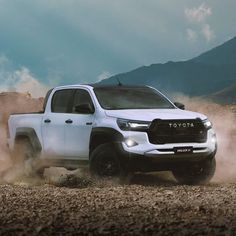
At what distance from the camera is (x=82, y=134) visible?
12633mm

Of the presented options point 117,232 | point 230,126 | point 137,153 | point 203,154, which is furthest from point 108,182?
point 230,126

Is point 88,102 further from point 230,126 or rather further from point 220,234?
point 230,126

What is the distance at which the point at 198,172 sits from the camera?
1285 centimetres

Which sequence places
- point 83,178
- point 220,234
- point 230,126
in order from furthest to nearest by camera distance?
point 230,126, point 83,178, point 220,234

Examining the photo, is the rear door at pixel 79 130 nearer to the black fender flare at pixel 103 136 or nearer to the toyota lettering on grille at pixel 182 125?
the black fender flare at pixel 103 136

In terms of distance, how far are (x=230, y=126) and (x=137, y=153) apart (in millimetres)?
22000

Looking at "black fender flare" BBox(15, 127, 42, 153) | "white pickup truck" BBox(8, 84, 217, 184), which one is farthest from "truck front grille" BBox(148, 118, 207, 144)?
"black fender flare" BBox(15, 127, 42, 153)

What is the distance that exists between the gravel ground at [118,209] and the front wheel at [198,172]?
0.22 meters

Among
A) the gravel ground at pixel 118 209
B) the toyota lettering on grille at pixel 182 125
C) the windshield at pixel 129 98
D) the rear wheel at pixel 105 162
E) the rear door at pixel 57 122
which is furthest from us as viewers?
the rear door at pixel 57 122

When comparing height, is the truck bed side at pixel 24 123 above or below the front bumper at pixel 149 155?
above

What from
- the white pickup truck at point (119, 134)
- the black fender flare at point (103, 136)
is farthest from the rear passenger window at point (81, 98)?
the black fender flare at point (103, 136)

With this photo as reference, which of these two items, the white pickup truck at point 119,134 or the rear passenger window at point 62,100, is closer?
the white pickup truck at point 119,134

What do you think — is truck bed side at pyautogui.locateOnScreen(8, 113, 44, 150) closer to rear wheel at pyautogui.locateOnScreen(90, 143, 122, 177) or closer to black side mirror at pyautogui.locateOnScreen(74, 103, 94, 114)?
black side mirror at pyautogui.locateOnScreen(74, 103, 94, 114)

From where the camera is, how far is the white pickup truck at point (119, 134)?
1177 cm
